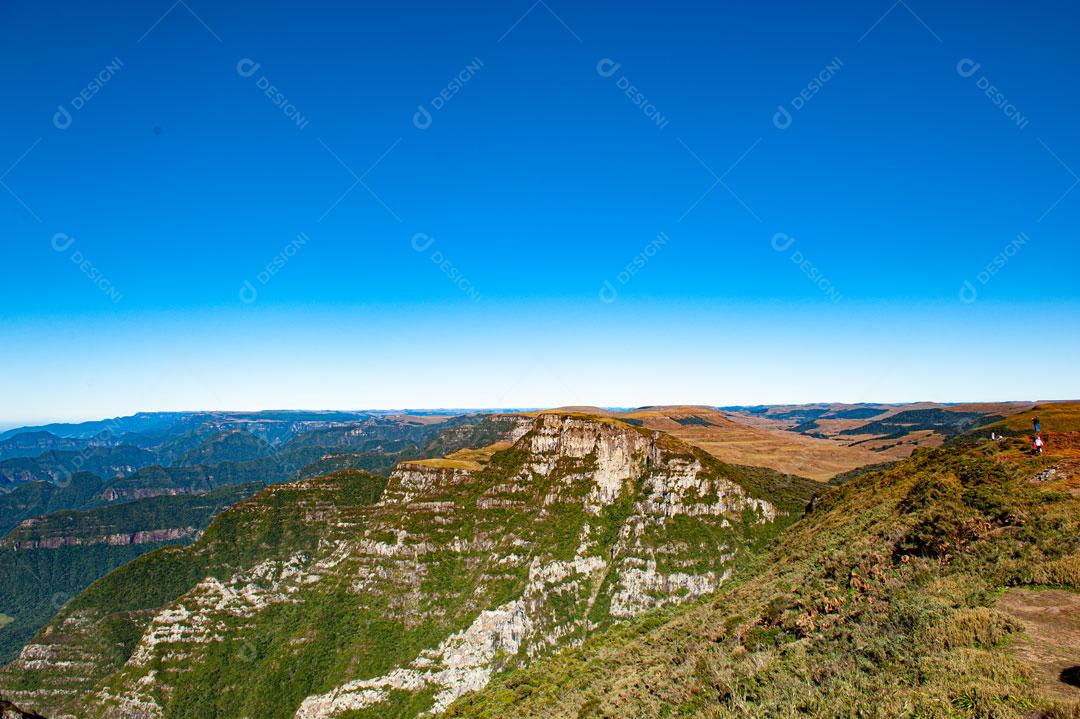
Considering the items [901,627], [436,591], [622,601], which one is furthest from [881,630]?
[436,591]

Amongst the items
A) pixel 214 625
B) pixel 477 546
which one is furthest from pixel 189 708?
pixel 477 546

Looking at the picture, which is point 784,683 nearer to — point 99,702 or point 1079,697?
→ point 1079,697

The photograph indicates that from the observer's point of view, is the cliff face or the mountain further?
the cliff face

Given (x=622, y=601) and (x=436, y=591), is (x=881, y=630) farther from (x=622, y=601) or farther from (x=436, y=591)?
(x=436, y=591)

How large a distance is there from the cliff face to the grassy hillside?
88187mm


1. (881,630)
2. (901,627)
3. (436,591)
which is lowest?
(436,591)

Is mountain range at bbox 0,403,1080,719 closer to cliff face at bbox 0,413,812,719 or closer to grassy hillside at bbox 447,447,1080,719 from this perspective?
grassy hillside at bbox 447,447,1080,719

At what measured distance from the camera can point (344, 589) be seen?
502 feet

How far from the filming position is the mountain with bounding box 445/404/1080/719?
668 inches

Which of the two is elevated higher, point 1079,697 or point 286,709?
point 1079,697

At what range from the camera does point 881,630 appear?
2241 centimetres

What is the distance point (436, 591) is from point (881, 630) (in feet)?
458

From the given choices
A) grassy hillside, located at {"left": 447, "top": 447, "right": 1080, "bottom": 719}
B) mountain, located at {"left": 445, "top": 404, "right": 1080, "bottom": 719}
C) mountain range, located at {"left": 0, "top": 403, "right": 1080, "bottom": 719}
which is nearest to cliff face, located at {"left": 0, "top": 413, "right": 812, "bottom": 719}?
mountain range, located at {"left": 0, "top": 403, "right": 1080, "bottom": 719}

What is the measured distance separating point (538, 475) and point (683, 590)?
5828cm
